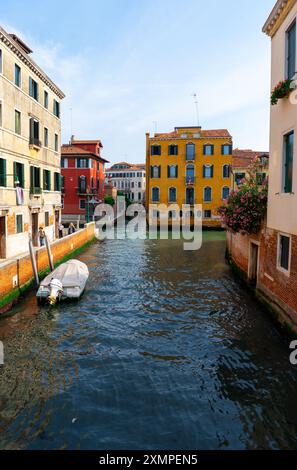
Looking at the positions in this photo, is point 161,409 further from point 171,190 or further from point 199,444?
point 171,190

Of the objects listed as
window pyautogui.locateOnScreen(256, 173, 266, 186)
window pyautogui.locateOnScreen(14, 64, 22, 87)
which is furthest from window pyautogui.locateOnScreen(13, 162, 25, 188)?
window pyautogui.locateOnScreen(256, 173, 266, 186)

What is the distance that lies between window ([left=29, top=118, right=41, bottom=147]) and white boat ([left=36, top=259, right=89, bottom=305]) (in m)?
8.56

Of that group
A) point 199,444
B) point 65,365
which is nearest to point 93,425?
point 199,444

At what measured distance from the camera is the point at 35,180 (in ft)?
65.1

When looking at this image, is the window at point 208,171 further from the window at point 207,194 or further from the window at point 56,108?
the window at point 56,108

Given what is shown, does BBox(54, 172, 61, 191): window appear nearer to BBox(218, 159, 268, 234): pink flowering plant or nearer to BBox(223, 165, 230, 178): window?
BBox(218, 159, 268, 234): pink flowering plant

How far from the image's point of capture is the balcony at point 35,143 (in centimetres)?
1867

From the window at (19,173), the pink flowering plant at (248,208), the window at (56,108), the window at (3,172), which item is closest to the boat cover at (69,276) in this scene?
the window at (3,172)

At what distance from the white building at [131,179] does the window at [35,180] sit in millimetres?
68215

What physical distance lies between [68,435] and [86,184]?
36.8m

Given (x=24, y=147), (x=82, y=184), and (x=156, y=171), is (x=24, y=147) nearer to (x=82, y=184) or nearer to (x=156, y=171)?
(x=82, y=184)

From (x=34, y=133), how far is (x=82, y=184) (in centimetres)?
2107

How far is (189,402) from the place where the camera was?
6176mm

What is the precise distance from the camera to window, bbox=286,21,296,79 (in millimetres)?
8766
